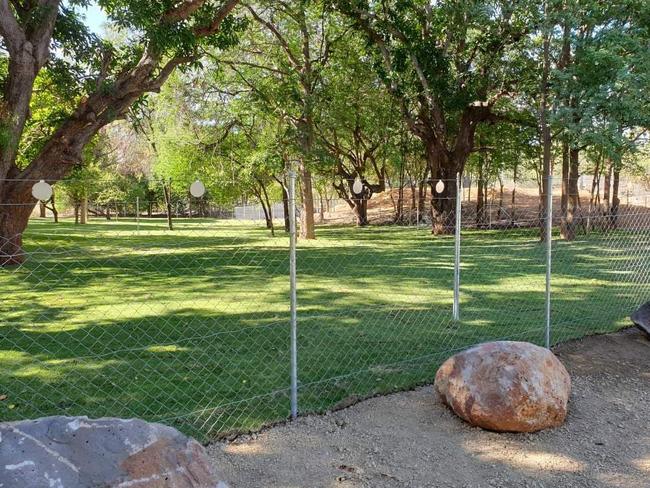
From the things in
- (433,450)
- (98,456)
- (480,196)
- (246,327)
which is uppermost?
(480,196)

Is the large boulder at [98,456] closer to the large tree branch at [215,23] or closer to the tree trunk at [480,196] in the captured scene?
the large tree branch at [215,23]

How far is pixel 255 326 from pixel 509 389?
3.50m

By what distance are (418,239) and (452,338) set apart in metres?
12.4

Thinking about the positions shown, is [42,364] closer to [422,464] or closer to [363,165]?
[422,464]

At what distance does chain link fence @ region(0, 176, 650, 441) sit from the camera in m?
4.24

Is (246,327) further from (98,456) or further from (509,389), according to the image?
(98,456)

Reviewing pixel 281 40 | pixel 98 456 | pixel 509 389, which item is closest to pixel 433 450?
pixel 509 389

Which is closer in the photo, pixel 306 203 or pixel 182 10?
pixel 182 10

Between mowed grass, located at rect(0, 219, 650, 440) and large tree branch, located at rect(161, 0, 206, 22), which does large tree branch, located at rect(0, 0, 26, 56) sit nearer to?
large tree branch, located at rect(161, 0, 206, 22)

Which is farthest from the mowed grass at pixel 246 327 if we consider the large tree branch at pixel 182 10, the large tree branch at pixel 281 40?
the large tree branch at pixel 281 40

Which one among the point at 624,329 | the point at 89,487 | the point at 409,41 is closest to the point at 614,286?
the point at 624,329

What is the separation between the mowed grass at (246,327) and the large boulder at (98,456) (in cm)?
149


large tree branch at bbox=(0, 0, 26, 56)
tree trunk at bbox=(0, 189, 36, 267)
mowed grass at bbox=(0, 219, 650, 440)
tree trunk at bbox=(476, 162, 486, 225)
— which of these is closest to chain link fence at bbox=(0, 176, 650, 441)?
mowed grass at bbox=(0, 219, 650, 440)

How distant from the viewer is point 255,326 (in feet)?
21.6
